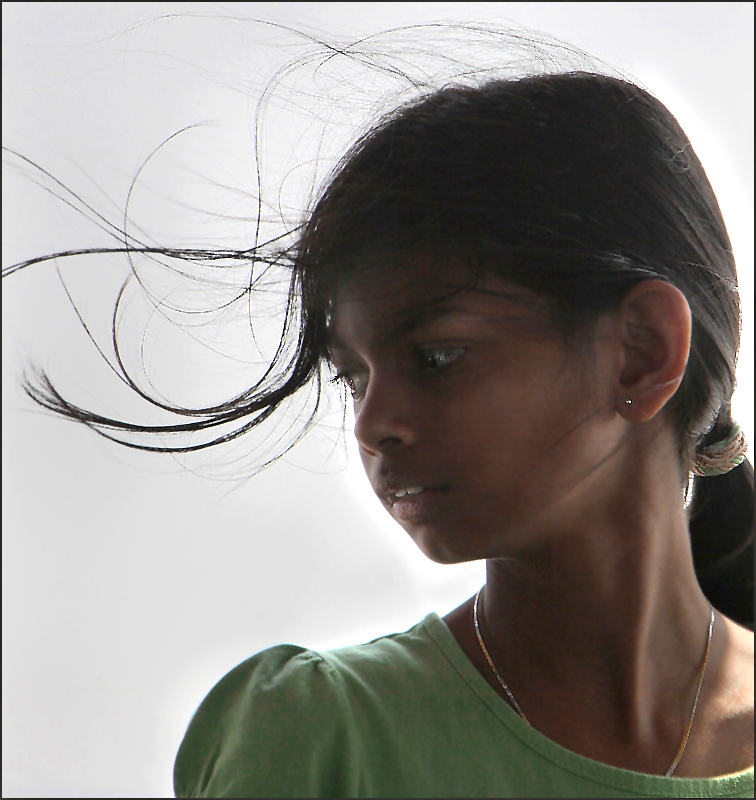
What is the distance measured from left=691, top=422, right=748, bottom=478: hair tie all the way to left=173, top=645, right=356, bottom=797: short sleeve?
1.15 ft

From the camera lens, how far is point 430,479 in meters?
0.64

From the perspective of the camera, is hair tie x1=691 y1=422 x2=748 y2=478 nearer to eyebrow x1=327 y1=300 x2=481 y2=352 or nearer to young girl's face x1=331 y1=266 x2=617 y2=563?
young girl's face x1=331 y1=266 x2=617 y2=563

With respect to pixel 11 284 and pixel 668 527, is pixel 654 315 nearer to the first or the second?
pixel 668 527

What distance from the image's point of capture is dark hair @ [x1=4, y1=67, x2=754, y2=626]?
0.65m

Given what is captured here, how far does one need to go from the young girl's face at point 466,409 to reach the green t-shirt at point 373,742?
4.7 inches

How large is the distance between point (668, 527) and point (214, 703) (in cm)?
37

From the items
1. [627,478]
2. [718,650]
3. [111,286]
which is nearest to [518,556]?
[627,478]

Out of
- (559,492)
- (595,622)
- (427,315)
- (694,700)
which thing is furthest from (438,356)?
(694,700)

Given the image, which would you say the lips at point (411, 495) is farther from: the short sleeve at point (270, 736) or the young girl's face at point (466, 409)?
the short sleeve at point (270, 736)

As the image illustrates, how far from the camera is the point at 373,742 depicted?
667mm

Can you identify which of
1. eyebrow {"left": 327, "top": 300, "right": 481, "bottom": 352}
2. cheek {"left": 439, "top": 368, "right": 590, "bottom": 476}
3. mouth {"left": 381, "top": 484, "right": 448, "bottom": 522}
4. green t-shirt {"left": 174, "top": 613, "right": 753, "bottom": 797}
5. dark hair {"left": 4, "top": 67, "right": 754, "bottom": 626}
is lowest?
green t-shirt {"left": 174, "top": 613, "right": 753, "bottom": 797}

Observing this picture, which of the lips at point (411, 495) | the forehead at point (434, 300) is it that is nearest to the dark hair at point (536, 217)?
the forehead at point (434, 300)

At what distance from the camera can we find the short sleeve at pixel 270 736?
2.02 feet

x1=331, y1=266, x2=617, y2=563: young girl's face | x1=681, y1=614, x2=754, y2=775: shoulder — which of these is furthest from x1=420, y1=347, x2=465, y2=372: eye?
x1=681, y1=614, x2=754, y2=775: shoulder
